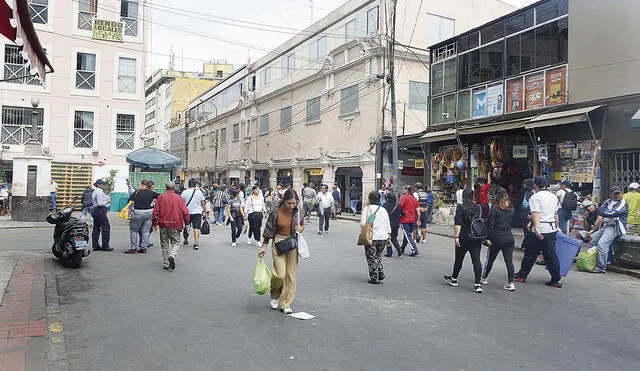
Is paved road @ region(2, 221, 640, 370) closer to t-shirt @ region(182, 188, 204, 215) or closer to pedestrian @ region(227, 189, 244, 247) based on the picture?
t-shirt @ region(182, 188, 204, 215)

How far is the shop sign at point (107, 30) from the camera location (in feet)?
86.1

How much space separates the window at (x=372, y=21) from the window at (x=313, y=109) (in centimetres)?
657

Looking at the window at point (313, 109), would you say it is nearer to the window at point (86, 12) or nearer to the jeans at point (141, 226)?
the window at point (86, 12)

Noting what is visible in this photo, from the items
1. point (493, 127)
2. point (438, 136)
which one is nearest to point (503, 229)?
point (493, 127)

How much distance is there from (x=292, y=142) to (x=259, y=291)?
94.5ft

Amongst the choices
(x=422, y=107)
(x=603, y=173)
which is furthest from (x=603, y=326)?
(x=422, y=107)

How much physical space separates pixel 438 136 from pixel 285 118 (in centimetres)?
1831

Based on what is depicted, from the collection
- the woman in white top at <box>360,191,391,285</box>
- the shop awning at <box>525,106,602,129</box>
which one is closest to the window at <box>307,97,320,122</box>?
the shop awning at <box>525,106,602,129</box>

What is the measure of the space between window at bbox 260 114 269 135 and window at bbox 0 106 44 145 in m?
17.1

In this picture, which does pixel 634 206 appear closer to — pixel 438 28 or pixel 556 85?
pixel 556 85

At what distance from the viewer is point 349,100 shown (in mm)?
27953

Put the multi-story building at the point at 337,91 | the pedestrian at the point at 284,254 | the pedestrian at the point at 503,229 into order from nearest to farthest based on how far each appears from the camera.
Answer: the pedestrian at the point at 284,254, the pedestrian at the point at 503,229, the multi-story building at the point at 337,91

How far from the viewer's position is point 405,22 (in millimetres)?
25984

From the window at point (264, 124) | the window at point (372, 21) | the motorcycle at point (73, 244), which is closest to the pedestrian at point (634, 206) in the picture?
the motorcycle at point (73, 244)
